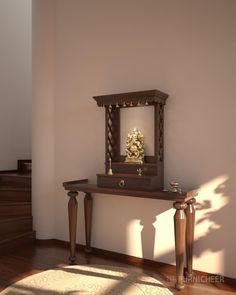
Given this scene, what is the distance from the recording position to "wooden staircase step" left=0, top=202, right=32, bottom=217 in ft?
12.2

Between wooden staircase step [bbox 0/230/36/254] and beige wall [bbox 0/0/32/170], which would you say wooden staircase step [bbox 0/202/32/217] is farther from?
beige wall [bbox 0/0/32/170]

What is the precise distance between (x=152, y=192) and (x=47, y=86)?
2.01 metres

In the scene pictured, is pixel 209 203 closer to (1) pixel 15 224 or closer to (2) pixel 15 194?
(1) pixel 15 224

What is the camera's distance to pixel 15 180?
4238 mm

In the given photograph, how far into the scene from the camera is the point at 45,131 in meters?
3.76

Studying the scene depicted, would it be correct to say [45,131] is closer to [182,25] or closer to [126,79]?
[126,79]

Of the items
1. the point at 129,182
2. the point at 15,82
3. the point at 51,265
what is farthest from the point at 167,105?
the point at 15,82

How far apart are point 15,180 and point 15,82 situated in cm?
162

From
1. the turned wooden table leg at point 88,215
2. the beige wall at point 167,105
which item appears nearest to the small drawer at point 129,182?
the beige wall at point 167,105

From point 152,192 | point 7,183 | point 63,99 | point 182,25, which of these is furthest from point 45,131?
point 182,25

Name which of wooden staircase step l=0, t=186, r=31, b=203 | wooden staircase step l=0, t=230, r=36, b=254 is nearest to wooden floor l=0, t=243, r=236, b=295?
wooden staircase step l=0, t=230, r=36, b=254

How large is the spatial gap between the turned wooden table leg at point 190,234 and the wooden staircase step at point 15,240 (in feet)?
6.40

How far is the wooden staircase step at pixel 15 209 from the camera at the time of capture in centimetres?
372

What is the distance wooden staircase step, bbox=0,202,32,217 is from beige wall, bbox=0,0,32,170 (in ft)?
3.39
